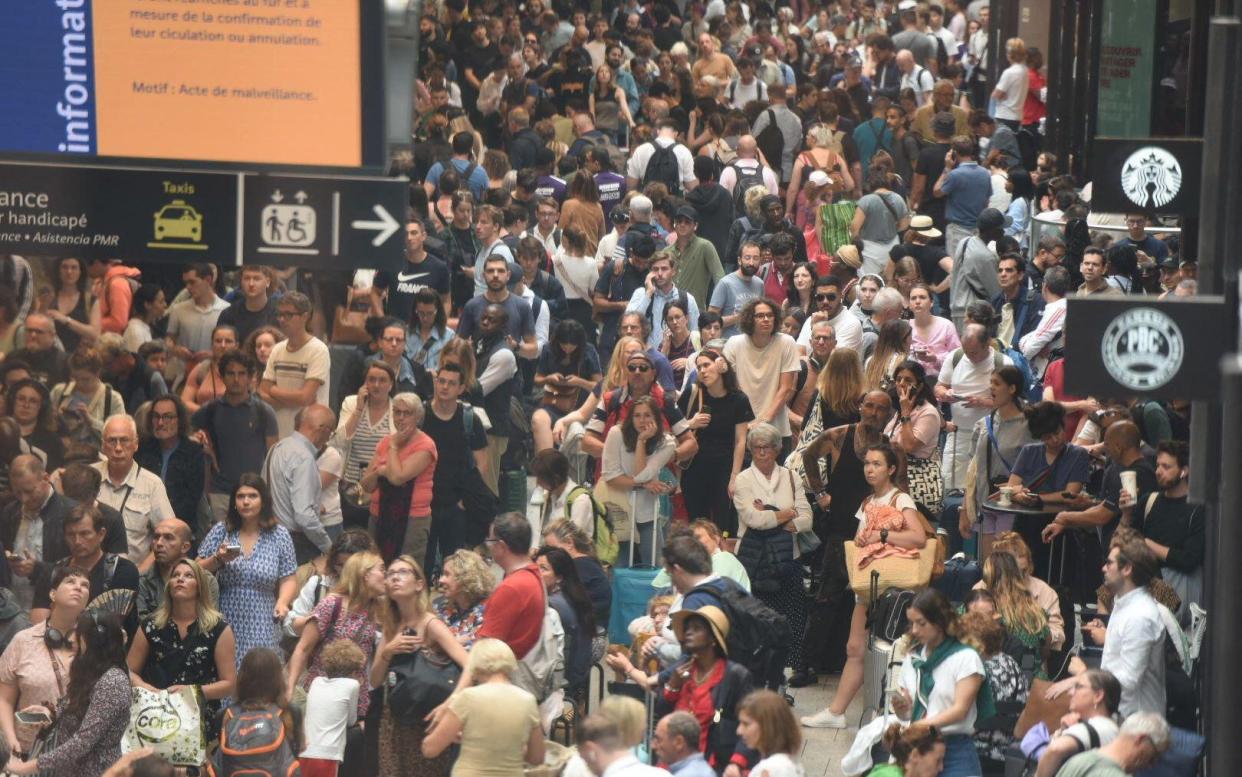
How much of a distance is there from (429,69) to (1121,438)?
1365 centimetres

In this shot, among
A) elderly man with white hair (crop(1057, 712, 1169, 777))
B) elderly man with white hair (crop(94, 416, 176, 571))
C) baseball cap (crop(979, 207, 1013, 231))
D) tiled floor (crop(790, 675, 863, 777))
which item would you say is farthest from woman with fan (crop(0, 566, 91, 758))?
baseball cap (crop(979, 207, 1013, 231))

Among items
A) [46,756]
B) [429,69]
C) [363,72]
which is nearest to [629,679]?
[46,756]

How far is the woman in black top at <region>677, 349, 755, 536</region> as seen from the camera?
1327 centimetres

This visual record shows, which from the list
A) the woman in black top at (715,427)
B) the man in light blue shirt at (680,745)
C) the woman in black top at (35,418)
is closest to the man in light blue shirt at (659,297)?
the woman in black top at (715,427)

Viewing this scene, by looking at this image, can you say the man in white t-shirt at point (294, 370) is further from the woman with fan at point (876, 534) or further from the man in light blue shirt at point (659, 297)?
the woman with fan at point (876, 534)

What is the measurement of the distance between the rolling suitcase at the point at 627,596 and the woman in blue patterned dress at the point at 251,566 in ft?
6.70

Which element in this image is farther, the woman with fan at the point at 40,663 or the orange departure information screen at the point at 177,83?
the woman with fan at the point at 40,663

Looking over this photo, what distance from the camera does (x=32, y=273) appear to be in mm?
14273

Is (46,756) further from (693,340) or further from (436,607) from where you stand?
(693,340)

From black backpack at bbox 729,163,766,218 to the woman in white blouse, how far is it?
23.4 ft

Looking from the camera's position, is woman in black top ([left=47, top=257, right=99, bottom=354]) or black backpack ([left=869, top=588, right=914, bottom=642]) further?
woman in black top ([left=47, top=257, right=99, bottom=354])

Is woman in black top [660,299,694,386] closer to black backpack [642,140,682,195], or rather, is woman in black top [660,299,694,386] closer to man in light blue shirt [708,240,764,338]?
man in light blue shirt [708,240,764,338]

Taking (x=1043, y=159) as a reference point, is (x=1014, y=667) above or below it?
below

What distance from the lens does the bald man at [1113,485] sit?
11.6 meters
